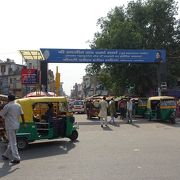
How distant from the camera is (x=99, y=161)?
11.6 meters

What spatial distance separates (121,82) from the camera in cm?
4928

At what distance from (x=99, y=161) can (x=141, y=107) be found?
2405 cm

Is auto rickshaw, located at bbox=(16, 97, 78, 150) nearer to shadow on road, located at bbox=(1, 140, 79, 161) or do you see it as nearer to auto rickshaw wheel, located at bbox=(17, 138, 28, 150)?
auto rickshaw wheel, located at bbox=(17, 138, 28, 150)

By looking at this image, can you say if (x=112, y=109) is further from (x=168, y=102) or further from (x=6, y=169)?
(x=6, y=169)

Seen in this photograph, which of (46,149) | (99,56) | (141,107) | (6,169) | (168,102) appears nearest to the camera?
(6,169)

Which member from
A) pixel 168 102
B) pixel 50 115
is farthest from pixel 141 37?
pixel 50 115

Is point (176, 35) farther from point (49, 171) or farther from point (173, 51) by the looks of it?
point (49, 171)

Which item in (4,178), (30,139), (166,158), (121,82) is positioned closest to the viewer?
(4,178)

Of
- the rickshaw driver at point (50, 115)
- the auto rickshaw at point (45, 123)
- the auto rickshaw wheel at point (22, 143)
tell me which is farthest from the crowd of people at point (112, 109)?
the auto rickshaw wheel at point (22, 143)

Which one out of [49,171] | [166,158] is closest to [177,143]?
[166,158]

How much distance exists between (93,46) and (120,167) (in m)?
42.1

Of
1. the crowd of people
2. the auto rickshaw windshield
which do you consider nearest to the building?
the crowd of people

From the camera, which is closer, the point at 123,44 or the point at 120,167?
the point at 120,167

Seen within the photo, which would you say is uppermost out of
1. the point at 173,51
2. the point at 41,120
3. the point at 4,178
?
the point at 173,51
